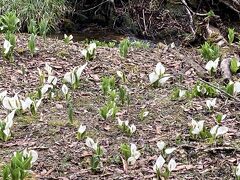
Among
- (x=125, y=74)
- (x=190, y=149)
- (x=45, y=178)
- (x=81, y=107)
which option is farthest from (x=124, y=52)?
(x=45, y=178)

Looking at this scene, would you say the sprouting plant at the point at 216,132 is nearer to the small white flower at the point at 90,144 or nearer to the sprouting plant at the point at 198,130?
the sprouting plant at the point at 198,130

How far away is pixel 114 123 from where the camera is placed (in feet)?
11.1

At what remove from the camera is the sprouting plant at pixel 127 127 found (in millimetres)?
3143

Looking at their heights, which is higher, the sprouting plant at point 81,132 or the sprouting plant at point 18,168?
the sprouting plant at point 18,168

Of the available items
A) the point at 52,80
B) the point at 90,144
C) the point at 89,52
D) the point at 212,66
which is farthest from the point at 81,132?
the point at 89,52

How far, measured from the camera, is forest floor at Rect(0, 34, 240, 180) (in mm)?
2803

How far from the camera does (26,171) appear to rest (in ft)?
8.32

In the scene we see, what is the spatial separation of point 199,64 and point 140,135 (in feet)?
5.64

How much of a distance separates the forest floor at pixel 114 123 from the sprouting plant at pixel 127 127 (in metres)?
0.04

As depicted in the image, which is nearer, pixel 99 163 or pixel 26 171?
pixel 26 171

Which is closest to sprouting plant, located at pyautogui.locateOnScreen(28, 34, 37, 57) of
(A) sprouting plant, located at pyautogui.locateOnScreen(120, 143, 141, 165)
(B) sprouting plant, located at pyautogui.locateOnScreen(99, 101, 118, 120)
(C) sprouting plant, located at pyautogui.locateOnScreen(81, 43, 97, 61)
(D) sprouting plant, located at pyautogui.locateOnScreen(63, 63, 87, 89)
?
(C) sprouting plant, located at pyautogui.locateOnScreen(81, 43, 97, 61)

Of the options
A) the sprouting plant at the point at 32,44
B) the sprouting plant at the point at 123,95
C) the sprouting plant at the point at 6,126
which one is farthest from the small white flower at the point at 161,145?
the sprouting plant at the point at 32,44

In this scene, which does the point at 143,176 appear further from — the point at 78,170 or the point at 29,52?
the point at 29,52

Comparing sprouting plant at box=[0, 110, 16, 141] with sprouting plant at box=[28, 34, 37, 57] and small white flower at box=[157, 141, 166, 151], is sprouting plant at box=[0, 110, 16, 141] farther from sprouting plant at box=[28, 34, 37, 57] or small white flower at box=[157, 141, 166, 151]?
sprouting plant at box=[28, 34, 37, 57]
